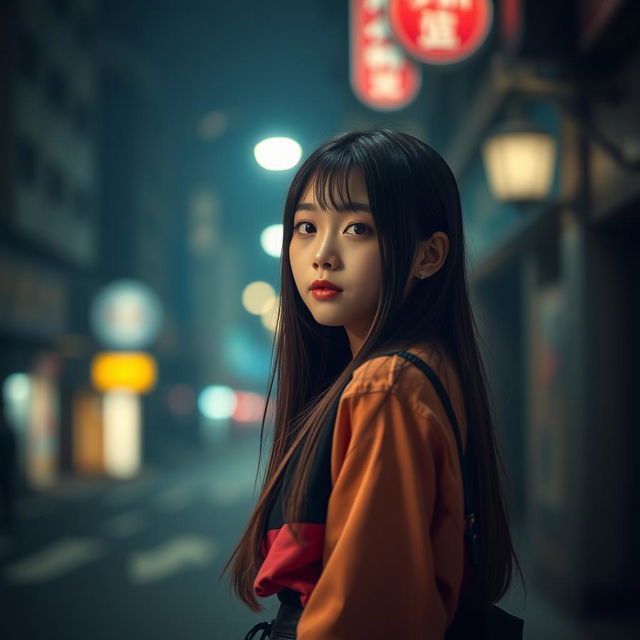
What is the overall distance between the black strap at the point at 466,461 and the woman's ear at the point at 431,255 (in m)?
0.23

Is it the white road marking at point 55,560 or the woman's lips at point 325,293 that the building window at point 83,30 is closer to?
the white road marking at point 55,560

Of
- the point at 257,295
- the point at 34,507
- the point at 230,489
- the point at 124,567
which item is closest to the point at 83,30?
the point at 230,489

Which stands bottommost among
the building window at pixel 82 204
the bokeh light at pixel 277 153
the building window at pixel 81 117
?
the bokeh light at pixel 277 153

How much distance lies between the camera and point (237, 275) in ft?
197

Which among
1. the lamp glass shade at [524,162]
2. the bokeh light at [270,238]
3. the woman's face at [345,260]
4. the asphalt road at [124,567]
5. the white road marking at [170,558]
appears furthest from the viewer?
→ the bokeh light at [270,238]

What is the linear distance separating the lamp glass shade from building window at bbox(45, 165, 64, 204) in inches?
715

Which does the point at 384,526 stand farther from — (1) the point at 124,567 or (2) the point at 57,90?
(2) the point at 57,90

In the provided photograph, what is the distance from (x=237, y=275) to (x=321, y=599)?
193 ft

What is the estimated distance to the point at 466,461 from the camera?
1.98 m

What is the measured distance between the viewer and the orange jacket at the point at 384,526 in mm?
1642

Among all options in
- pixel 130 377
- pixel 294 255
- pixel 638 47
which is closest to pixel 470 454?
pixel 294 255

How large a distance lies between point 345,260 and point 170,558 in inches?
382

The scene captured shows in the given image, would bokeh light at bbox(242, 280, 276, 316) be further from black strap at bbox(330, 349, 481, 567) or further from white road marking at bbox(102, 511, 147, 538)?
black strap at bbox(330, 349, 481, 567)

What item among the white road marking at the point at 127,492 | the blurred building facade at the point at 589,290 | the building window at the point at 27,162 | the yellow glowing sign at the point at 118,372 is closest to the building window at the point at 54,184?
the building window at the point at 27,162
